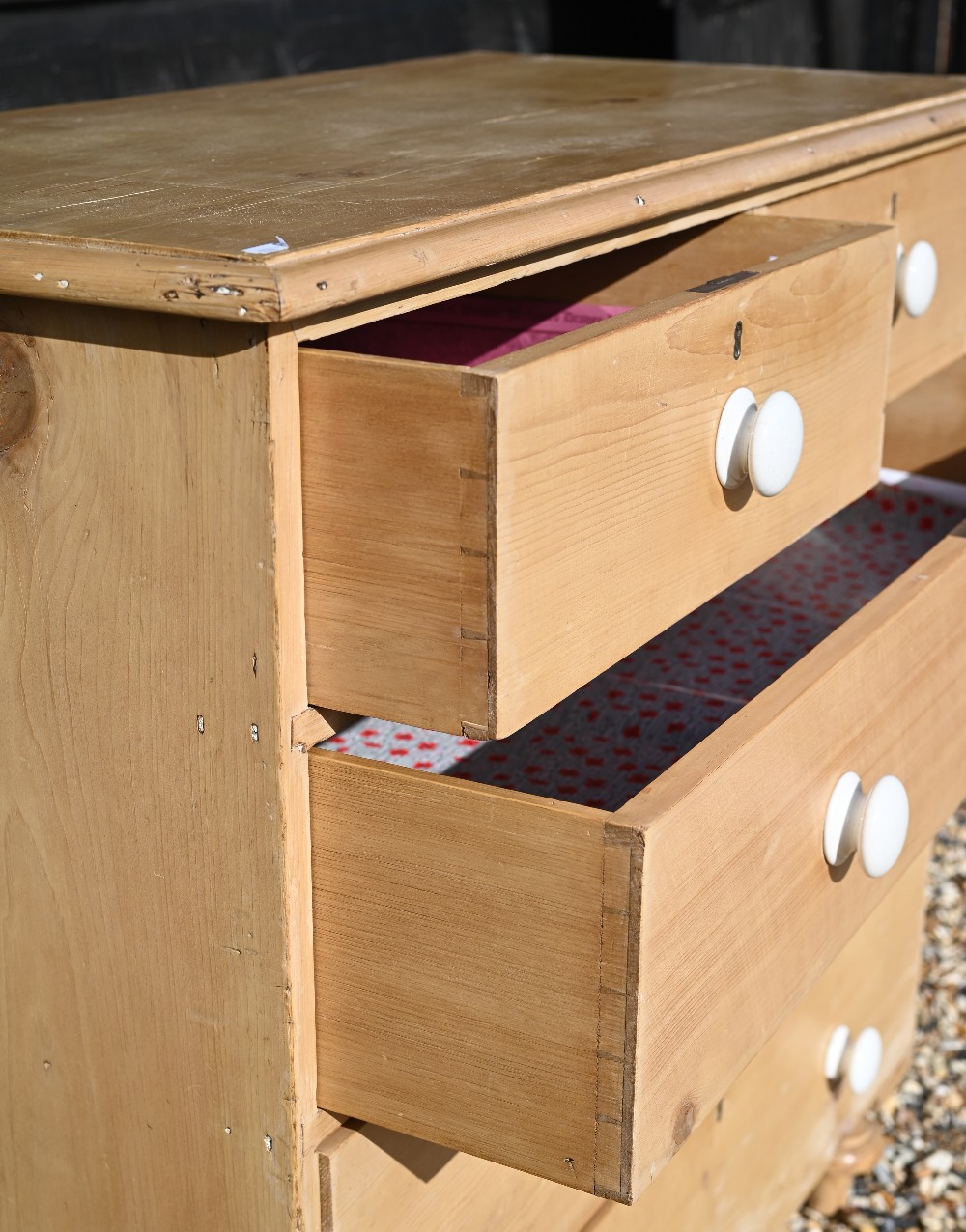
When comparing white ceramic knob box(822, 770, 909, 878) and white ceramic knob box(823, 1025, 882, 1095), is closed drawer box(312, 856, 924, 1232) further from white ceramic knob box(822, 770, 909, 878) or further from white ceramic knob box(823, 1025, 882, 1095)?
white ceramic knob box(822, 770, 909, 878)

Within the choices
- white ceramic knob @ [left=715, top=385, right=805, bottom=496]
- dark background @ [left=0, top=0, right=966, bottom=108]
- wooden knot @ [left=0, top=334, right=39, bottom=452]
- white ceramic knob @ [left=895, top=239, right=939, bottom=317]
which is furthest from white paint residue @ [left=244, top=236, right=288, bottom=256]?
dark background @ [left=0, top=0, right=966, bottom=108]

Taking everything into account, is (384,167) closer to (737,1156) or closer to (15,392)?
(15,392)

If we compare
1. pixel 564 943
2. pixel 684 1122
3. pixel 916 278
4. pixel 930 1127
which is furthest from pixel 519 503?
pixel 930 1127

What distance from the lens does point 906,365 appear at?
3.50ft

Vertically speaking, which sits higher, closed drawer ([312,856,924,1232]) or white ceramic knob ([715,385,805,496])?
white ceramic knob ([715,385,805,496])

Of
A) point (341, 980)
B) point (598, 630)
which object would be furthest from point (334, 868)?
point (598, 630)

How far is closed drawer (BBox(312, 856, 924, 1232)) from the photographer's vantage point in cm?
75

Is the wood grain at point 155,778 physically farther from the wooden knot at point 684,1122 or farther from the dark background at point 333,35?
the dark background at point 333,35

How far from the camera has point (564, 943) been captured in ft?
2.07

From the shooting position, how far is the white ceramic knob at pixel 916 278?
39.7 inches

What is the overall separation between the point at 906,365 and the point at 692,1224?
2.07 ft

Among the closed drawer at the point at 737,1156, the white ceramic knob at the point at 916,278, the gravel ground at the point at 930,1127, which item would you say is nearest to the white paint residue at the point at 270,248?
the closed drawer at the point at 737,1156

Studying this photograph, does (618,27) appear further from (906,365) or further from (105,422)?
(105,422)

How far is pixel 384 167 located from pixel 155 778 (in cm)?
34
